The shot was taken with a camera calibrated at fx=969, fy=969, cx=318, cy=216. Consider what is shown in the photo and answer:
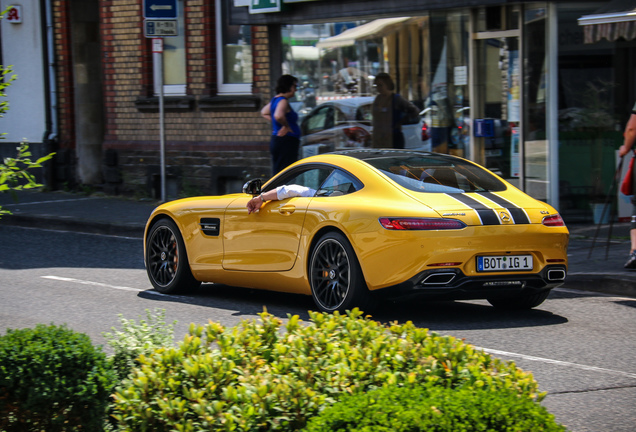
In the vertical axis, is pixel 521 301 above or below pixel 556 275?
below

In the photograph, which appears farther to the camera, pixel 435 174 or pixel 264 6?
pixel 264 6

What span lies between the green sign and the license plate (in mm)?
9502

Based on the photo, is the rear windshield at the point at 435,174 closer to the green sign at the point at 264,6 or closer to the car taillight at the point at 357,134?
the car taillight at the point at 357,134

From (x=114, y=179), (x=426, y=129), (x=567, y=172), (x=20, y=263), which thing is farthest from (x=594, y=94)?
(x=114, y=179)

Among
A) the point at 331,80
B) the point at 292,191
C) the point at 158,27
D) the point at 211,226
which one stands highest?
the point at 158,27

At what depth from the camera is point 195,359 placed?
379cm

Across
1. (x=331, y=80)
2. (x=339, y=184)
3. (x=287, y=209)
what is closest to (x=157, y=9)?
(x=331, y=80)

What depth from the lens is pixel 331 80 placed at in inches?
629

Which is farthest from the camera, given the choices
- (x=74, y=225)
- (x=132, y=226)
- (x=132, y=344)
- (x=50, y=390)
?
(x=74, y=225)

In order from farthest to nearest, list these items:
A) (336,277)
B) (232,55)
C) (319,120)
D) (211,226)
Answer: (232,55), (319,120), (211,226), (336,277)

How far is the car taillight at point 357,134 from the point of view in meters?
15.6

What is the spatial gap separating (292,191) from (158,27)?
8.21 metres

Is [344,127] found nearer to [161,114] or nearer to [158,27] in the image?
[161,114]

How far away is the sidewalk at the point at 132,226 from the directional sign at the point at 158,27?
2.91 meters
